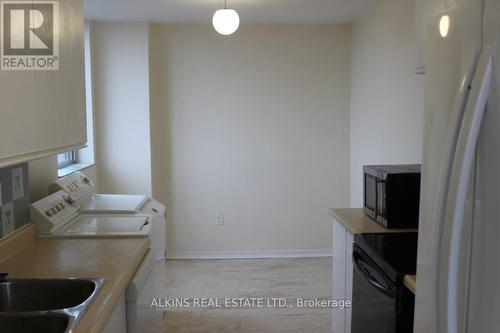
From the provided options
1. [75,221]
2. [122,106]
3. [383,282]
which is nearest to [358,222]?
[383,282]

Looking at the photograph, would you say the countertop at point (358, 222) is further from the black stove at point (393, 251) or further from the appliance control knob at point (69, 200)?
the appliance control knob at point (69, 200)

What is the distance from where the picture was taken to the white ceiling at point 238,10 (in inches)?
151

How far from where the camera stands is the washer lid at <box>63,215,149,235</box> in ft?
7.84

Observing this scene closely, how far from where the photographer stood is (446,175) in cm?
101

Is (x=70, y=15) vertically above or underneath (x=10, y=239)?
above

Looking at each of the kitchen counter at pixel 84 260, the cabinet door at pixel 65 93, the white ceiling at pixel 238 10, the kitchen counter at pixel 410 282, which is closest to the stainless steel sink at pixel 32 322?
the kitchen counter at pixel 84 260

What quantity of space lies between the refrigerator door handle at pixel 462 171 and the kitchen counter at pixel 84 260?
0.99 metres

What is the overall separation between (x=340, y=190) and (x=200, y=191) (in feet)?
4.79

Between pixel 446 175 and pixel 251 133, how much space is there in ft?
12.5

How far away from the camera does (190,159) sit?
15.7ft

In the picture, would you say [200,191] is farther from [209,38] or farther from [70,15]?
[70,15]

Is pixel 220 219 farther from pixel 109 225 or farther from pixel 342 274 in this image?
pixel 109 225

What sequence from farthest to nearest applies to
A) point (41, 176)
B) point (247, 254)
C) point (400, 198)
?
point (247, 254)
point (41, 176)
point (400, 198)

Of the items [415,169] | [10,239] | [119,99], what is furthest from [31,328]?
[119,99]
